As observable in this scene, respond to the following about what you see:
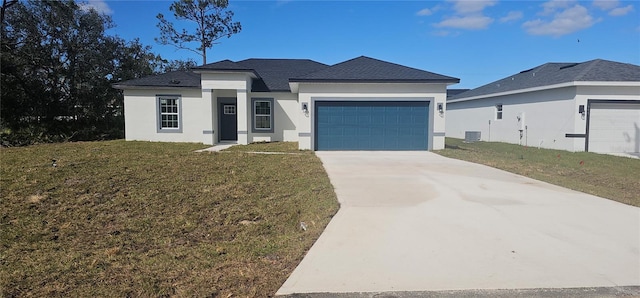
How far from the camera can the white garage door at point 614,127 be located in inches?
629

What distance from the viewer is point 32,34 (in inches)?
789

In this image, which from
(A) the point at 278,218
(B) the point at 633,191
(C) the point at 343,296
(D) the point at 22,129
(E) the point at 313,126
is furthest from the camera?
(D) the point at 22,129

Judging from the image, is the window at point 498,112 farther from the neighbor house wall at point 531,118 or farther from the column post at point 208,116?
the column post at point 208,116

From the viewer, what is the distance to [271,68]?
21062 mm

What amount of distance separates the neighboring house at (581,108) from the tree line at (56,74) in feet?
77.2

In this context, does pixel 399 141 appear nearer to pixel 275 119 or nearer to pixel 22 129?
pixel 275 119

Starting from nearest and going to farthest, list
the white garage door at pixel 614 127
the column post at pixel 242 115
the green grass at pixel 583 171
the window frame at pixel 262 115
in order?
the green grass at pixel 583 171 → the white garage door at pixel 614 127 → the column post at pixel 242 115 → the window frame at pixel 262 115

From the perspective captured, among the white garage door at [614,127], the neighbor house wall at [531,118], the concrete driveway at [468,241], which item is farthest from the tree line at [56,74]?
the white garage door at [614,127]

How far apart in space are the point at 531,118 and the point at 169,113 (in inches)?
717

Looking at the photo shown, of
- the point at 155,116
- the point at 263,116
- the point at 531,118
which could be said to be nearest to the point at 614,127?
the point at 531,118

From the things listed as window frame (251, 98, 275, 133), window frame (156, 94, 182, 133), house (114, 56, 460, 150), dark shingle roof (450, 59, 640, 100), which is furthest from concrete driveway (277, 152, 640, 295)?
window frame (156, 94, 182, 133)

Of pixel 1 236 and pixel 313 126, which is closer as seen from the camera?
pixel 1 236

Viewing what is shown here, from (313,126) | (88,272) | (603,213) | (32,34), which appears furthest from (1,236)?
(32,34)

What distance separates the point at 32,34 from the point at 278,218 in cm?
2219
